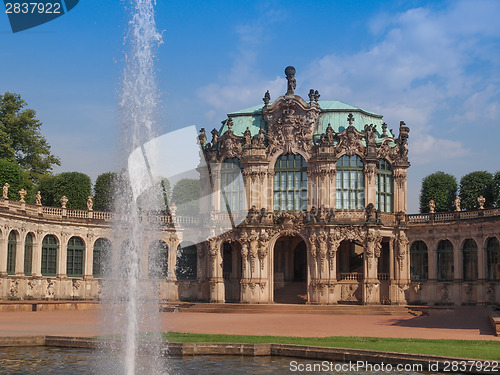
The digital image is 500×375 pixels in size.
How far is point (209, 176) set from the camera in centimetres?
6756

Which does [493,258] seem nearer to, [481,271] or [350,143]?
[481,271]

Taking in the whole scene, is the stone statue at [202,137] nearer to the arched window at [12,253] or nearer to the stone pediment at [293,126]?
the stone pediment at [293,126]

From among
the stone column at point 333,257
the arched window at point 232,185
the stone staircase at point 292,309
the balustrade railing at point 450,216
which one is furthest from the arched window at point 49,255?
the balustrade railing at point 450,216

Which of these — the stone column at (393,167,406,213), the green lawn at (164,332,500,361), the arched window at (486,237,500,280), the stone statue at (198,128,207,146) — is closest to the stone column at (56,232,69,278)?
the stone statue at (198,128,207,146)

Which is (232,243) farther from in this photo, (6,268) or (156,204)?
(6,268)

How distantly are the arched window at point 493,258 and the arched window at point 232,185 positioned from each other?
20977 millimetres

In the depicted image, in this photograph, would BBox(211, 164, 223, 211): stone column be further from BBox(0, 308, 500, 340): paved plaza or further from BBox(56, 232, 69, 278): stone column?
BBox(0, 308, 500, 340): paved plaza

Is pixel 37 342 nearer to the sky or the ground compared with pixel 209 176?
nearer to the ground

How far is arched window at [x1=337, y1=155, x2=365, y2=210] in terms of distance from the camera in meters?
62.4

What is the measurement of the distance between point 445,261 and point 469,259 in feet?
8.00

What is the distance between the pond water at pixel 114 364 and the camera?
2286 centimetres

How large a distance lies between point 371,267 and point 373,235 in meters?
2.68

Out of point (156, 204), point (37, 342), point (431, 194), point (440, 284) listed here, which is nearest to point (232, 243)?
point (156, 204)

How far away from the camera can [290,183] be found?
6362 cm
